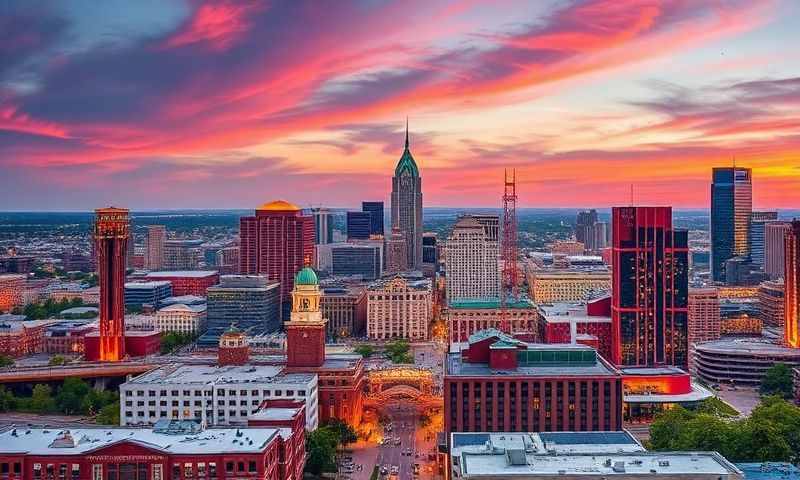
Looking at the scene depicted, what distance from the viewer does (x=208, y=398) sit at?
110312 millimetres

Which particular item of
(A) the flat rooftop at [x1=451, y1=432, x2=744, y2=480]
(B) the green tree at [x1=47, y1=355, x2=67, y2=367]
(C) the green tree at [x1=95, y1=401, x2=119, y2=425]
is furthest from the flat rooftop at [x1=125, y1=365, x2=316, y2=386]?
(B) the green tree at [x1=47, y1=355, x2=67, y2=367]

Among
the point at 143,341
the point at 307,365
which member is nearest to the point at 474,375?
the point at 307,365

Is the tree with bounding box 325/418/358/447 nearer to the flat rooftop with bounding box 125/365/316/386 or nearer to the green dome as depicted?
the flat rooftop with bounding box 125/365/316/386

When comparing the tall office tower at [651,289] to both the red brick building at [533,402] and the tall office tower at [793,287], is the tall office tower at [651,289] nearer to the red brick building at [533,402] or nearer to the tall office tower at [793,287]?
the tall office tower at [793,287]

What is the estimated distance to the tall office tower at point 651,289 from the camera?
470ft

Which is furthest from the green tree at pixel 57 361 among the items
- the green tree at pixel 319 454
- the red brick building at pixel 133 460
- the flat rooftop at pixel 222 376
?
the red brick building at pixel 133 460

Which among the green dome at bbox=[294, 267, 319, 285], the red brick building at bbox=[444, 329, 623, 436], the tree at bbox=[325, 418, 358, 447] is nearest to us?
the red brick building at bbox=[444, 329, 623, 436]

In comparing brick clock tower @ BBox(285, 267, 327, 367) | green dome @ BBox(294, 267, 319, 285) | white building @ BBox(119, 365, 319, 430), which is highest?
green dome @ BBox(294, 267, 319, 285)

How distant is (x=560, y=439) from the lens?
287 feet

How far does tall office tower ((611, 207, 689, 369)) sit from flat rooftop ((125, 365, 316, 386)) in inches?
2068

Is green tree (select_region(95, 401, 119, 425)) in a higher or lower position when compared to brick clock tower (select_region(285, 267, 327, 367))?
lower

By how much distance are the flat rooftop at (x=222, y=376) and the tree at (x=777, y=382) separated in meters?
68.8

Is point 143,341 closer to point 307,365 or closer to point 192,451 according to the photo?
point 307,365

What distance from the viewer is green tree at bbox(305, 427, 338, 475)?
96.8 m
